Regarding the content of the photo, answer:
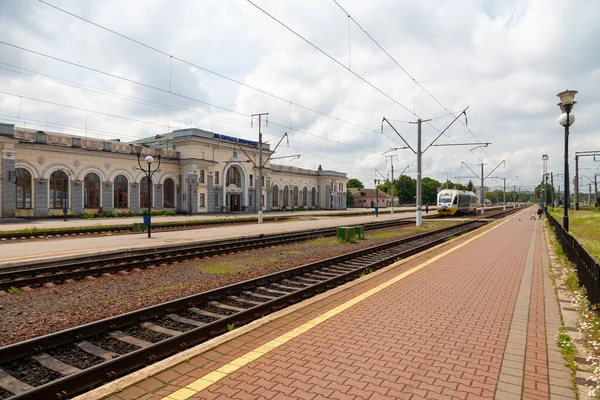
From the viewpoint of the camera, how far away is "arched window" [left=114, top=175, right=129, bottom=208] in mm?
40156

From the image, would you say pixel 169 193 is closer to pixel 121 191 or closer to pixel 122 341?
pixel 121 191

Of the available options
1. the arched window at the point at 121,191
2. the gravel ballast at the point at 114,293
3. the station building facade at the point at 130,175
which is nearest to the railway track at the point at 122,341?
the gravel ballast at the point at 114,293

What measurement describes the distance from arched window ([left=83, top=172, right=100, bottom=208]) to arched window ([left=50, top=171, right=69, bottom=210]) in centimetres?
Answer: 168

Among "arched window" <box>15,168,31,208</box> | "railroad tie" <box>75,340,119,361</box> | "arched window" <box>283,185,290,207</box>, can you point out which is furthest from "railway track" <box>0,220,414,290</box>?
"arched window" <box>283,185,290,207</box>

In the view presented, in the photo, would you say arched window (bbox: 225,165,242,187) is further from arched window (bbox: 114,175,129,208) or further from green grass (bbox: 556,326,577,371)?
green grass (bbox: 556,326,577,371)

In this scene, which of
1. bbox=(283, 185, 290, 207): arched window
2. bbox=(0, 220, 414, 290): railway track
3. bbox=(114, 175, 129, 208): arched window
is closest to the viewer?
bbox=(0, 220, 414, 290): railway track

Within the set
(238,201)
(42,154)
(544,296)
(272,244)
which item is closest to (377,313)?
(544,296)

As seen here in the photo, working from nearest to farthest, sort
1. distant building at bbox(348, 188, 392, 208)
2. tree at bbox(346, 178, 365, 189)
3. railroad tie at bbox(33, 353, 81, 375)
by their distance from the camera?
railroad tie at bbox(33, 353, 81, 375) → distant building at bbox(348, 188, 392, 208) → tree at bbox(346, 178, 365, 189)

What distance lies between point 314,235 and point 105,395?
17518 millimetres

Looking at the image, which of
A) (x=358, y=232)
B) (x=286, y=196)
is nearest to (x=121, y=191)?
(x=358, y=232)

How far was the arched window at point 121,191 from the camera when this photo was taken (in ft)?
132

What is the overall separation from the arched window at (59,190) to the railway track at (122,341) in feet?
111

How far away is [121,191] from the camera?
40750mm

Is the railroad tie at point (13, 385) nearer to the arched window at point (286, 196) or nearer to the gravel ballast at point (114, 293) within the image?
the gravel ballast at point (114, 293)
